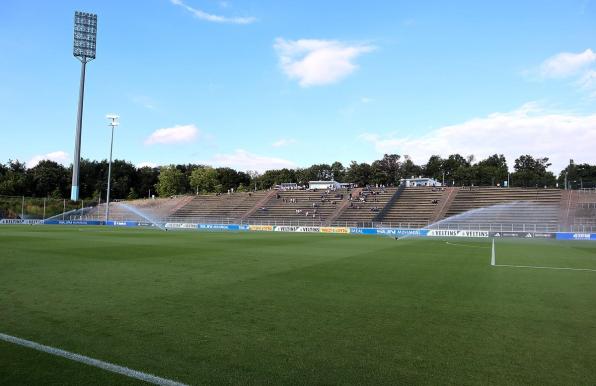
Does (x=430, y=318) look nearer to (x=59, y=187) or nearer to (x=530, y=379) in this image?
(x=530, y=379)

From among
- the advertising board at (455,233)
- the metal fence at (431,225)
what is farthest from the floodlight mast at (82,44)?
the advertising board at (455,233)

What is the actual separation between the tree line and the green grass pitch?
9425 centimetres

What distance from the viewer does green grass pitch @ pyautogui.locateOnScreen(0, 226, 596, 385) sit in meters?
4.78

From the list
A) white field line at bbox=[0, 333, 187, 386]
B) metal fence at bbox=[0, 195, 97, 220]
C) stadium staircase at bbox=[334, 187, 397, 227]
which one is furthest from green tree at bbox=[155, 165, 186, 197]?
white field line at bbox=[0, 333, 187, 386]

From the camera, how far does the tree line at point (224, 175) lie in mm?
106819

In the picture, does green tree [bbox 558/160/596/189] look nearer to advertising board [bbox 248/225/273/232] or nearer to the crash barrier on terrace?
the crash barrier on terrace

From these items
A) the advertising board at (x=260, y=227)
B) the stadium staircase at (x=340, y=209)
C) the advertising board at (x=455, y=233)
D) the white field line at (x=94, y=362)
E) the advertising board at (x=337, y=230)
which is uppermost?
the stadium staircase at (x=340, y=209)

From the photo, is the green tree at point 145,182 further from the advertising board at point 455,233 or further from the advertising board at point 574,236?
the advertising board at point 574,236

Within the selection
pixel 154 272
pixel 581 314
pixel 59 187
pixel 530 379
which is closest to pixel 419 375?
pixel 530 379

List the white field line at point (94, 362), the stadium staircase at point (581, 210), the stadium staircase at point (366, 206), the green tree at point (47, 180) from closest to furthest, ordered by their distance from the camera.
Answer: the white field line at point (94, 362) < the stadium staircase at point (581, 210) < the stadium staircase at point (366, 206) < the green tree at point (47, 180)

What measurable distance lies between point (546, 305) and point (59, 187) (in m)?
120

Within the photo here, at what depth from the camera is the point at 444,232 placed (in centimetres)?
4566

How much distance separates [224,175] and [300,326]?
12705cm

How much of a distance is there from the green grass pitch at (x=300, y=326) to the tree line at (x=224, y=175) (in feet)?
309
